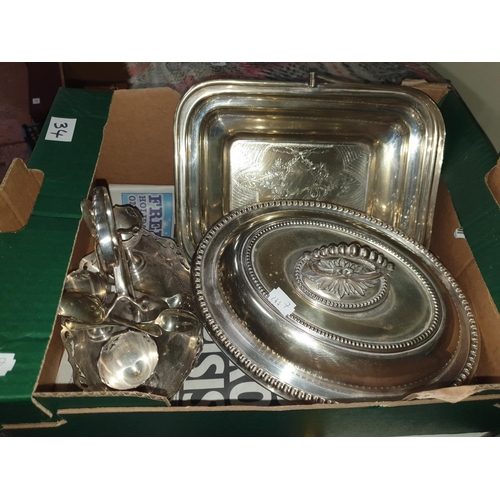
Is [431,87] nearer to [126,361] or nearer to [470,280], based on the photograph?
[470,280]

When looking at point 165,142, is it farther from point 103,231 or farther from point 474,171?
point 474,171

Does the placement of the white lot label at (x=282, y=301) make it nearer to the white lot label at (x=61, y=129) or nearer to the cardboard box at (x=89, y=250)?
the cardboard box at (x=89, y=250)

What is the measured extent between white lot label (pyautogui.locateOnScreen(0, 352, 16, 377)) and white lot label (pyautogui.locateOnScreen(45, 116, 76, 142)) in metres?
0.46

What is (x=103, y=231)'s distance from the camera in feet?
2.25

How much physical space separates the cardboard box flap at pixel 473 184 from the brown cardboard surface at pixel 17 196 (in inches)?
30.2

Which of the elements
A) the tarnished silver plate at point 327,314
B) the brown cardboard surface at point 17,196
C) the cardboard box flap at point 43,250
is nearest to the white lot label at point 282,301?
the tarnished silver plate at point 327,314

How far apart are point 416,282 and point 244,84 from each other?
50 cm

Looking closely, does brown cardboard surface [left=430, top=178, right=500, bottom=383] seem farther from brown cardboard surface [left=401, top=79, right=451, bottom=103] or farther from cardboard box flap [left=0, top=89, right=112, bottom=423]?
cardboard box flap [left=0, top=89, right=112, bottom=423]

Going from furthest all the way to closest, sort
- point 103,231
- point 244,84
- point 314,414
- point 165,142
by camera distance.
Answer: point 165,142
point 244,84
point 103,231
point 314,414

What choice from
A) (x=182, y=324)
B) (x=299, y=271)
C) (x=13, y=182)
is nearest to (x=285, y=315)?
(x=299, y=271)

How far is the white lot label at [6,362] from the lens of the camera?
565mm

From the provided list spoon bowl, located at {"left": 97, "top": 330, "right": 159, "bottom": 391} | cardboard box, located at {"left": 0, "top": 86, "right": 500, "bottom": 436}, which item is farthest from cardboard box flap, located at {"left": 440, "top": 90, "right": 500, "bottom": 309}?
spoon bowl, located at {"left": 97, "top": 330, "right": 159, "bottom": 391}

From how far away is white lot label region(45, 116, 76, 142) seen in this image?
889 mm

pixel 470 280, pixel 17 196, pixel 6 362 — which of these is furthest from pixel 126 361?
pixel 470 280
